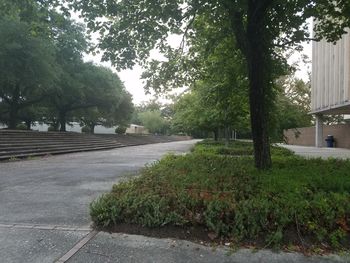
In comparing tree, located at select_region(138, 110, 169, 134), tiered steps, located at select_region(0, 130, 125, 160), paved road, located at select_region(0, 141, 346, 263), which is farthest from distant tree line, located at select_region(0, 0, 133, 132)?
tree, located at select_region(138, 110, 169, 134)

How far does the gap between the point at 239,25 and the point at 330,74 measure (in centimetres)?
1997

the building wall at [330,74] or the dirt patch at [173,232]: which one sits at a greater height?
the building wall at [330,74]

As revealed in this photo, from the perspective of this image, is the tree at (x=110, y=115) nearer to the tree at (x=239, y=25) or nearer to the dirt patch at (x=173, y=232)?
the tree at (x=239, y=25)

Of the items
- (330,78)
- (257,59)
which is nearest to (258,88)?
(257,59)

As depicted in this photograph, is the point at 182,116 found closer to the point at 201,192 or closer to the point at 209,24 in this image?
the point at 209,24

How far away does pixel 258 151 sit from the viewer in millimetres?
8055

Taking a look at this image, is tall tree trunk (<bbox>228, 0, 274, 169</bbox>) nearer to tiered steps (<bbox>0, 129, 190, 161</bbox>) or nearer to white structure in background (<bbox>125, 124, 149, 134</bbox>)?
tiered steps (<bbox>0, 129, 190, 161</bbox>)

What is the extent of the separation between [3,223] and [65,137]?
20.2 meters

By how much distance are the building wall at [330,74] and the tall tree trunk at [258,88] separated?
52.8 feet

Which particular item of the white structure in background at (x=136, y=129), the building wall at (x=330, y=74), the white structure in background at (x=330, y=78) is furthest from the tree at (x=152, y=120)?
the building wall at (x=330, y=74)

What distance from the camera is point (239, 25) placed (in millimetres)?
7832

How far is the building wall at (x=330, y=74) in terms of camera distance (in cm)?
2208

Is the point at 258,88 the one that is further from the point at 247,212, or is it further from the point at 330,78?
the point at 330,78

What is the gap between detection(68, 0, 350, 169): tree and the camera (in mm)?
6906
